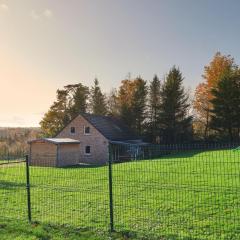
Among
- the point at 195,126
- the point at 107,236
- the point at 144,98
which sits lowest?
the point at 107,236

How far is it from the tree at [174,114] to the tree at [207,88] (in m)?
2.11

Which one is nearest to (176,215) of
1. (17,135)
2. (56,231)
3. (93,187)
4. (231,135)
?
(56,231)

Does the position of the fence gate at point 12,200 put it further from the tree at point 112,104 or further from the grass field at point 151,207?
the tree at point 112,104

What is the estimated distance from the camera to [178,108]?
167 ft

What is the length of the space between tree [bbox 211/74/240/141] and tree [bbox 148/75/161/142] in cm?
797

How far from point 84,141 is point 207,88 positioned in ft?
59.5

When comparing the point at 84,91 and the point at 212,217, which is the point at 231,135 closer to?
the point at 84,91

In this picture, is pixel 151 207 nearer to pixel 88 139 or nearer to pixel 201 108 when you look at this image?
pixel 88 139

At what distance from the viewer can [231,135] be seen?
45.8 meters

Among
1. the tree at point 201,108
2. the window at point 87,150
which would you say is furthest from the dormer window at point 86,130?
the tree at point 201,108

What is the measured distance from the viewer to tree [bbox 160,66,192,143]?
50000mm

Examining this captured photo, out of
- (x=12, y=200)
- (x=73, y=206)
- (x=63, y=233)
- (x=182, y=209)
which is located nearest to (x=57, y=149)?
(x=12, y=200)

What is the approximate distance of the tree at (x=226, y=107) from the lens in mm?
45656

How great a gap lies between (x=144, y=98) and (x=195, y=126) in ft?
25.8
